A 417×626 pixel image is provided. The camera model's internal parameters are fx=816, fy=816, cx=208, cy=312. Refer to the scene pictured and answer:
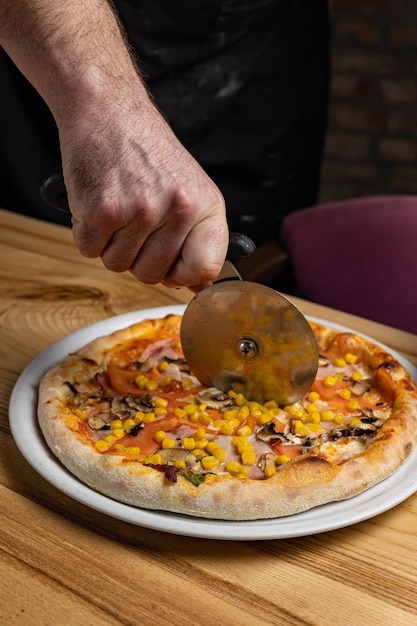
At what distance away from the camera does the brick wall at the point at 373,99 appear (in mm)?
3654

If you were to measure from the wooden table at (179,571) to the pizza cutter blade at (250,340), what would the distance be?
0.26 meters

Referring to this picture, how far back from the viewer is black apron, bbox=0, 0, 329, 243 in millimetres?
2199

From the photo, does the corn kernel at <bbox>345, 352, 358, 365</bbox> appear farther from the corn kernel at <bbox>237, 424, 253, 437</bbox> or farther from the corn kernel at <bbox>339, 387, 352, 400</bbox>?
the corn kernel at <bbox>237, 424, 253, 437</bbox>

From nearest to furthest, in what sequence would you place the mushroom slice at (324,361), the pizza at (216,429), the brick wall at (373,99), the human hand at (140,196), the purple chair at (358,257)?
1. the pizza at (216,429)
2. the human hand at (140,196)
3. the mushroom slice at (324,361)
4. the purple chair at (358,257)
5. the brick wall at (373,99)

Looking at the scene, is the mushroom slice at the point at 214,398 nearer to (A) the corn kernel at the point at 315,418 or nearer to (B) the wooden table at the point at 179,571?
(A) the corn kernel at the point at 315,418

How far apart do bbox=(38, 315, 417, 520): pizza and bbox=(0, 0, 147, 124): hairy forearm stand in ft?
1.41

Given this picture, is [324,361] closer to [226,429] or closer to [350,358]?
[350,358]

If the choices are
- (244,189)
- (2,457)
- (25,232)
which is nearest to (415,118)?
(244,189)

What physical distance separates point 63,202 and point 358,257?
1.13 m

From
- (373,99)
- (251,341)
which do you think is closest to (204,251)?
(251,341)

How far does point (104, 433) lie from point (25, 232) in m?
0.94

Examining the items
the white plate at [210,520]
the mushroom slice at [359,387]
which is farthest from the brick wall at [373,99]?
the white plate at [210,520]

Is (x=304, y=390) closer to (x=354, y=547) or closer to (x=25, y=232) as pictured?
(x=354, y=547)

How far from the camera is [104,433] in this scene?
120cm
